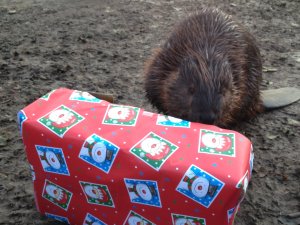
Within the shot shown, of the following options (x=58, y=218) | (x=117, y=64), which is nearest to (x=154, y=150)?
(x=58, y=218)

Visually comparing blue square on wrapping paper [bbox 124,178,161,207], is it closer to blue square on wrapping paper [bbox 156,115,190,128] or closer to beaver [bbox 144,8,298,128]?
blue square on wrapping paper [bbox 156,115,190,128]

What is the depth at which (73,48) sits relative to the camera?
4.18 meters

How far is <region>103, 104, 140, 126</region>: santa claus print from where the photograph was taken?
175 cm

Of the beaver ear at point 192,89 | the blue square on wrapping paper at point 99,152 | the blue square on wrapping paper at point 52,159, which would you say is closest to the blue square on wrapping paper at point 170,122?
the blue square on wrapping paper at point 99,152

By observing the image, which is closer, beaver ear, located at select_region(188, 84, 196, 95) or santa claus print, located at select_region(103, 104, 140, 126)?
santa claus print, located at select_region(103, 104, 140, 126)

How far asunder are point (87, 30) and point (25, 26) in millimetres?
744

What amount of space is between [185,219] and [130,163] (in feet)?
1.05

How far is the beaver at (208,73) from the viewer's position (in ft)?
7.43

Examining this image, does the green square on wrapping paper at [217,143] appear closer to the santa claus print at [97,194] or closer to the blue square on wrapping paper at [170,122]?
the blue square on wrapping paper at [170,122]

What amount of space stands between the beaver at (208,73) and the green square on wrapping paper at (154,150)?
1.70 ft

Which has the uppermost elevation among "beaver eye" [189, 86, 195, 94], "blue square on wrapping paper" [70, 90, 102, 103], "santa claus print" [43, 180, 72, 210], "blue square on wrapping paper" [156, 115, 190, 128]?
"blue square on wrapping paper" [70, 90, 102, 103]

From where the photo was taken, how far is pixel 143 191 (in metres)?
1.66

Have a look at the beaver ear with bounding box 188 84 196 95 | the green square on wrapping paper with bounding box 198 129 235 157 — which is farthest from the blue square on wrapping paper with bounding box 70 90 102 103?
the beaver ear with bounding box 188 84 196 95

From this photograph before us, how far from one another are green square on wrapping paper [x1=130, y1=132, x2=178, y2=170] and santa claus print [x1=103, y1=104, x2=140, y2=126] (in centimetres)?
13
